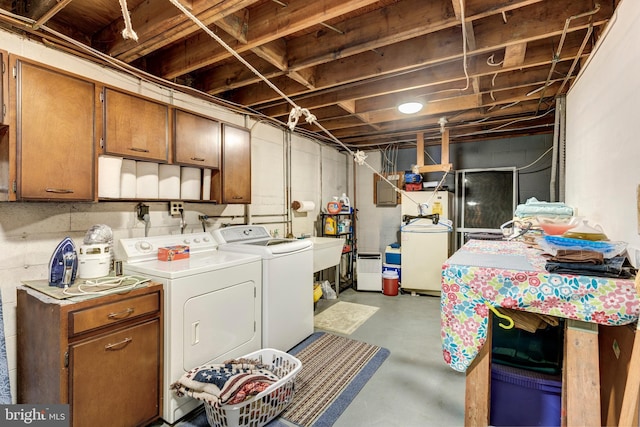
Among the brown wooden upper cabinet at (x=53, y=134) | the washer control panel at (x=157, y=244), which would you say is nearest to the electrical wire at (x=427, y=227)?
the washer control panel at (x=157, y=244)

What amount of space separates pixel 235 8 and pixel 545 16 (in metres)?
1.90

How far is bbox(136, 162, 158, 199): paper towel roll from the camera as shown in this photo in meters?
2.29

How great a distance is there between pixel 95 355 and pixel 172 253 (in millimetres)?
833

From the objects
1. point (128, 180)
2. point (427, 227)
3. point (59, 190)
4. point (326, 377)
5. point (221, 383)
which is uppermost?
point (128, 180)

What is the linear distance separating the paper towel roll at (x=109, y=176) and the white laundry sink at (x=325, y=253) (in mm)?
2123

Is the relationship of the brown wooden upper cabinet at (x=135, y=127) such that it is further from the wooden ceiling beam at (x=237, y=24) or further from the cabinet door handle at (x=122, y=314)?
the cabinet door handle at (x=122, y=314)

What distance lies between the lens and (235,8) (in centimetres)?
167

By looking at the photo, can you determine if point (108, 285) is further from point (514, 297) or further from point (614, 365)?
point (614, 365)

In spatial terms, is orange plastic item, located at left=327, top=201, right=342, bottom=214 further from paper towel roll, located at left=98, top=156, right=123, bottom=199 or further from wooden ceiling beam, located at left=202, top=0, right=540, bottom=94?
paper towel roll, located at left=98, top=156, right=123, bottom=199

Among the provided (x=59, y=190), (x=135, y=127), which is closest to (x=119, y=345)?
(x=59, y=190)

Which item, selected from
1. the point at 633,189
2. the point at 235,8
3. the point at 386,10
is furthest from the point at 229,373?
the point at 386,10

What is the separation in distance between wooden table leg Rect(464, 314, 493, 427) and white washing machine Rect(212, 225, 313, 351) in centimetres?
162

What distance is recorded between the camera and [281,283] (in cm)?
263

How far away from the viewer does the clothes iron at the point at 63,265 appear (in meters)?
1.74
